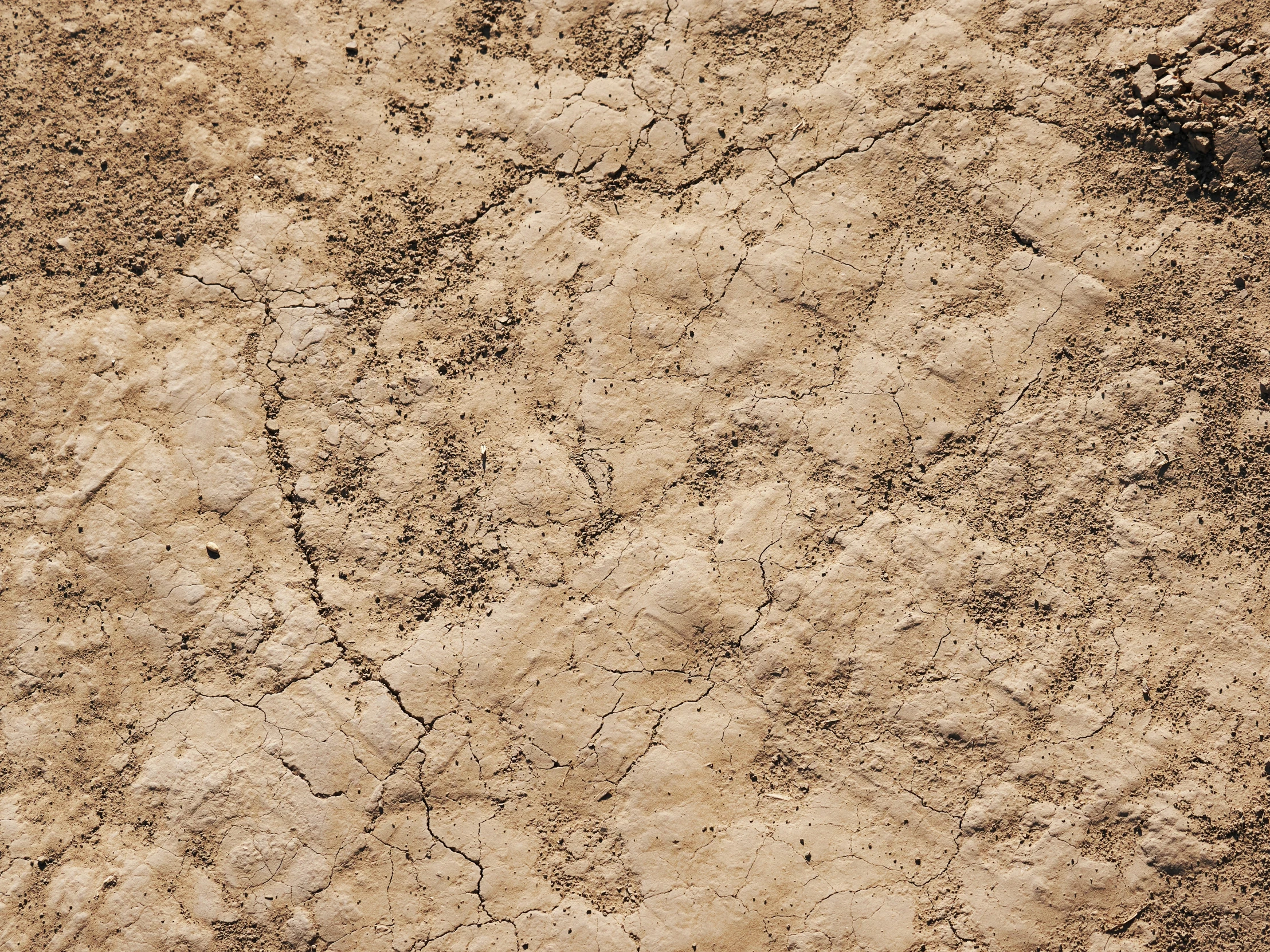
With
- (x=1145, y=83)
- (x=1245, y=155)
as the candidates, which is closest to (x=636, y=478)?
(x=1145, y=83)

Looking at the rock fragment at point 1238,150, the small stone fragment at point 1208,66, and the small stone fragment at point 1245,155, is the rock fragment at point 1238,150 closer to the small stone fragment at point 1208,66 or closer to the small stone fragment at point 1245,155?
the small stone fragment at point 1245,155

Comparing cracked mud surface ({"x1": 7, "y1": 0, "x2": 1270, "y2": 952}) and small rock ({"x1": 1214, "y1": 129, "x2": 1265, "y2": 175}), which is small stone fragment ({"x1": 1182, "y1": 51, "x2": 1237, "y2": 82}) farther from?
small rock ({"x1": 1214, "y1": 129, "x2": 1265, "y2": 175})

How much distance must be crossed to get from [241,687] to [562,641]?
1.02 metres

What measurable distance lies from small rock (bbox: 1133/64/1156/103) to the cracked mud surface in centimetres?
4

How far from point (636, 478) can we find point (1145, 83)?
209 centimetres

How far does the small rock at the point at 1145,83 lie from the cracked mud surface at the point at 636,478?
4 cm

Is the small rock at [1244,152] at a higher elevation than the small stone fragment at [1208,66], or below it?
below

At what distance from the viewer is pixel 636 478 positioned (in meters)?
2.90

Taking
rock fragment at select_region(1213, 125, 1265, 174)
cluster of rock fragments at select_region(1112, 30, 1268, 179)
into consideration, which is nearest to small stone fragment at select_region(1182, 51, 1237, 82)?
cluster of rock fragments at select_region(1112, 30, 1268, 179)

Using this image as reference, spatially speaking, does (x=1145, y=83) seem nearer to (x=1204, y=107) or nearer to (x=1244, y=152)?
(x=1204, y=107)

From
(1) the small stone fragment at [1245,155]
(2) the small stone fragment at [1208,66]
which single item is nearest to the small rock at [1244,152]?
(1) the small stone fragment at [1245,155]

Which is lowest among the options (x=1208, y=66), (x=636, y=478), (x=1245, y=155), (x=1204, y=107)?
(x=636, y=478)

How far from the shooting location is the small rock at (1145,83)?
2.96 m

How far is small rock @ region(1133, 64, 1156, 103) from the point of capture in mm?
2955
